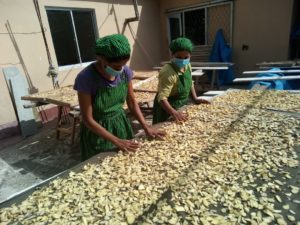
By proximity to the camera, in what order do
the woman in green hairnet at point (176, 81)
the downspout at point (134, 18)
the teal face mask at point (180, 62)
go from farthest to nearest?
1. the downspout at point (134, 18)
2. the teal face mask at point (180, 62)
3. the woman in green hairnet at point (176, 81)

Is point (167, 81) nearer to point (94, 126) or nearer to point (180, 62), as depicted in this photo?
point (180, 62)

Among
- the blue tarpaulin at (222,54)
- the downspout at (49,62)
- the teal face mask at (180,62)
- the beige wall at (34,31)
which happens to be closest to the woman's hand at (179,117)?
the teal face mask at (180,62)

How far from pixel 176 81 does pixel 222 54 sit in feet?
18.0

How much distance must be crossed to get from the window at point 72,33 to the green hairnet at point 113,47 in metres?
4.90

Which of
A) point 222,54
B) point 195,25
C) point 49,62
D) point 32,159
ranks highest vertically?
point 195,25

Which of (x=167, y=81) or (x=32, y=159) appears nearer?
(x=167, y=81)

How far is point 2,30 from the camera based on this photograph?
196 inches

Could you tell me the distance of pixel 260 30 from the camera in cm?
704

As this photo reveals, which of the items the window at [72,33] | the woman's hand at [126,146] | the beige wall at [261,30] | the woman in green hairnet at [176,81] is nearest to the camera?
the woman's hand at [126,146]

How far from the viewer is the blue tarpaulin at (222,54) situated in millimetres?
7531

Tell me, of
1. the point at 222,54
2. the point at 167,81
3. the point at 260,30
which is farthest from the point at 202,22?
the point at 167,81

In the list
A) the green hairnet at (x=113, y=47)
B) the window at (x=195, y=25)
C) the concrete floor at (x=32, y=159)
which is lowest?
the concrete floor at (x=32, y=159)

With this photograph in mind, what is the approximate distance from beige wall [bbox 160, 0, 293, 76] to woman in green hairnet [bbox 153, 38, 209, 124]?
5338 mm

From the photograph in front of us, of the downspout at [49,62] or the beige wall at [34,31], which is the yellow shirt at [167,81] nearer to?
the downspout at [49,62]
